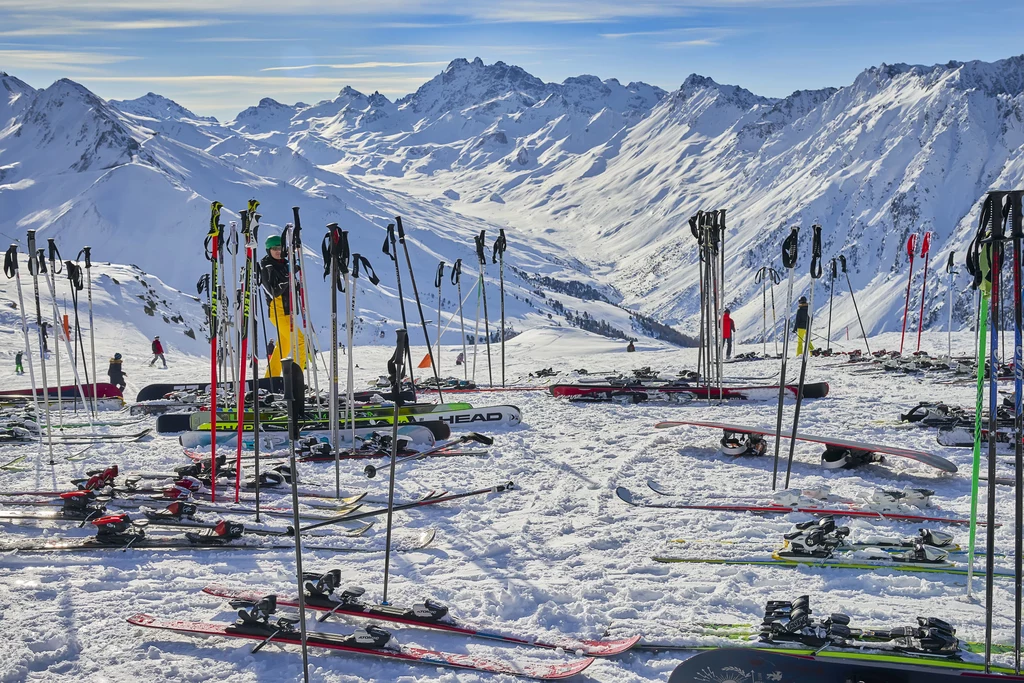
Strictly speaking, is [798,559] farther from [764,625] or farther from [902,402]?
[902,402]

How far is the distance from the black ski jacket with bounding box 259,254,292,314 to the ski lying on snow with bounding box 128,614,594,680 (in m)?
8.79

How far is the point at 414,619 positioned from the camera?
6.91m

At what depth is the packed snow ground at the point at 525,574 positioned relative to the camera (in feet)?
21.3

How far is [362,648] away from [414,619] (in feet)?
1.84

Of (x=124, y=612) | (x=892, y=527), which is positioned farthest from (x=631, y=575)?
(x=124, y=612)

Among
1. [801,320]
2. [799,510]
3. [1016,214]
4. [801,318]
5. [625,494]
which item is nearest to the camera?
[1016,214]

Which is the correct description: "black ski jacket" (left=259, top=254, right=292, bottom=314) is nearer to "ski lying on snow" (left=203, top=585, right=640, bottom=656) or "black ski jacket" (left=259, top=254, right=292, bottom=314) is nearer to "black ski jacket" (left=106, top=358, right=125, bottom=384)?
"ski lying on snow" (left=203, top=585, right=640, bottom=656)

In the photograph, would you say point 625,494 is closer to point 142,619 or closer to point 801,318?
point 142,619

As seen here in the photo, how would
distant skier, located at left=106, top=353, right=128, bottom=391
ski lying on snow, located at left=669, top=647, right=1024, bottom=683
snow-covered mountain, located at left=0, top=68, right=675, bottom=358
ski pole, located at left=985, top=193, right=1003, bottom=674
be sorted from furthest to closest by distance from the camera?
1. snow-covered mountain, located at left=0, top=68, right=675, bottom=358
2. distant skier, located at left=106, top=353, right=128, bottom=391
3. ski pole, located at left=985, top=193, right=1003, bottom=674
4. ski lying on snow, located at left=669, top=647, right=1024, bottom=683

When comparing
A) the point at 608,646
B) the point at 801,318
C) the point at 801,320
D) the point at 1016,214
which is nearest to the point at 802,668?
the point at 608,646

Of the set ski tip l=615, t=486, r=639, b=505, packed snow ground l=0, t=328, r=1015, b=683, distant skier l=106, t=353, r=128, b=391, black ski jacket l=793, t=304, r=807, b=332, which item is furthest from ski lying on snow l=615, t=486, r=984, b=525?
distant skier l=106, t=353, r=128, b=391

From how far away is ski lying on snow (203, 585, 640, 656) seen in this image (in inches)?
258

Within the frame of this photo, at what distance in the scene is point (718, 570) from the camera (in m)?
8.09

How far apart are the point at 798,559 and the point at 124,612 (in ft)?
19.4
